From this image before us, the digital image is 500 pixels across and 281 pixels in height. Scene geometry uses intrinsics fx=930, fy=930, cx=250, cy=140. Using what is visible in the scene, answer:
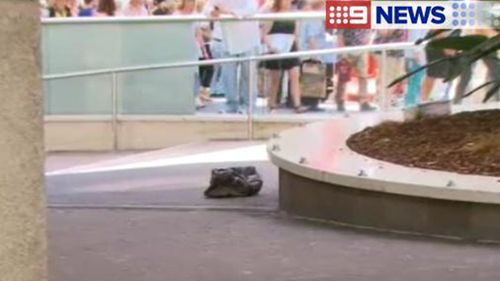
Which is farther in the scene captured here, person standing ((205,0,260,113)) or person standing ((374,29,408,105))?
person standing ((205,0,260,113))

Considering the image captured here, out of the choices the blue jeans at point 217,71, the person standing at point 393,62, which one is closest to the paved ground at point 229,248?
the person standing at point 393,62

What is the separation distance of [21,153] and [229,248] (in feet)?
12.9

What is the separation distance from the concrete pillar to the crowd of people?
36.7 feet

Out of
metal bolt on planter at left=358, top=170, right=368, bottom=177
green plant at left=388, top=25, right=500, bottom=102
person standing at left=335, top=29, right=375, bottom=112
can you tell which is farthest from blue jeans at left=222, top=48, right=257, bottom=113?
metal bolt on planter at left=358, top=170, right=368, bottom=177

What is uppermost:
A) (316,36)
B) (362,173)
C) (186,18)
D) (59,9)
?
(59,9)

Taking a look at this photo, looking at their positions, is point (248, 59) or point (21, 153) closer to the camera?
point (21, 153)

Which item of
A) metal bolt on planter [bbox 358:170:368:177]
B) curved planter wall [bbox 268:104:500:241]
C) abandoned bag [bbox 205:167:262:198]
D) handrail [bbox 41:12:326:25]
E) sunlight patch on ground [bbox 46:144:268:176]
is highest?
handrail [bbox 41:12:326:25]

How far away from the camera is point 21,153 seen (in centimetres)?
182

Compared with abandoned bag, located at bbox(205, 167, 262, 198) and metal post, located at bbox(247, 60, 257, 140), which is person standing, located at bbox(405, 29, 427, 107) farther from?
abandoned bag, located at bbox(205, 167, 262, 198)

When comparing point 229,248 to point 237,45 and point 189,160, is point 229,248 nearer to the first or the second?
point 189,160

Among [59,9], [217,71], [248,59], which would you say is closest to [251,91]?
[248,59]

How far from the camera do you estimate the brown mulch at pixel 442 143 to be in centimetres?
641

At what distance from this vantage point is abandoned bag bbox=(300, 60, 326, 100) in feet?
44.4

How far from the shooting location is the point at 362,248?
218 inches
